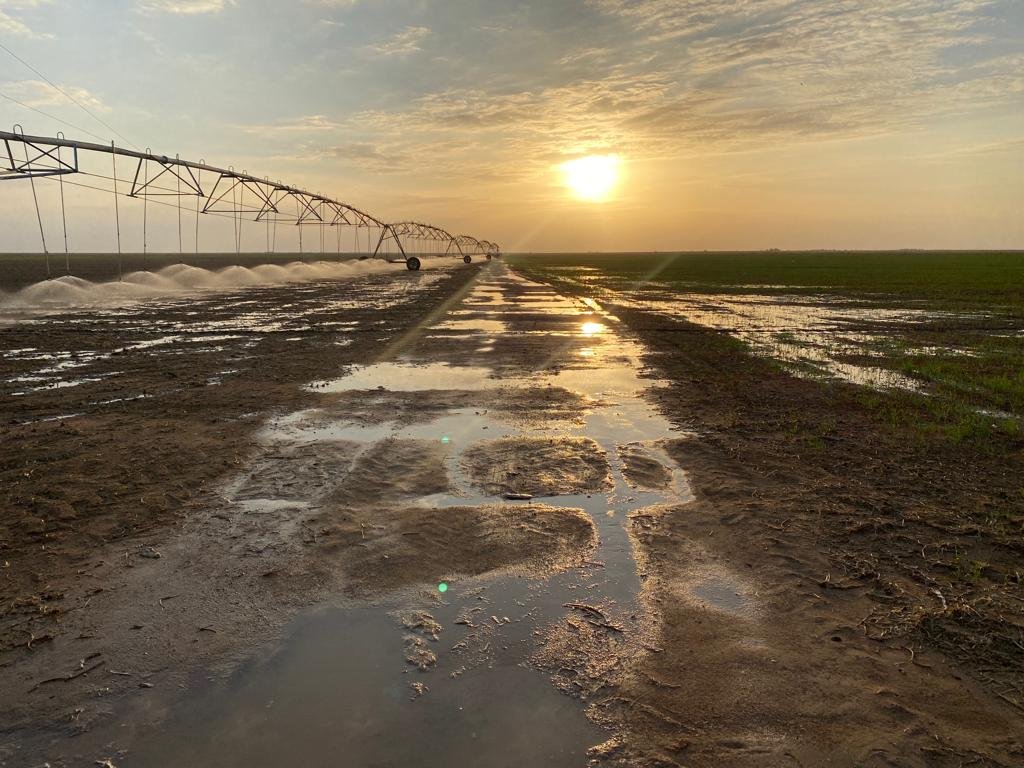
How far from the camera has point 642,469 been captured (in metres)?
7.34

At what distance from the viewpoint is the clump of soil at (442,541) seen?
16.1ft

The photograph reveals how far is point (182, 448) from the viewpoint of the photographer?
798 centimetres

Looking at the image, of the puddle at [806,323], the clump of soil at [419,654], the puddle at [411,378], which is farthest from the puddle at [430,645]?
the puddle at [806,323]

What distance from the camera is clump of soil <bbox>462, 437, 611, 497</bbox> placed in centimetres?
675

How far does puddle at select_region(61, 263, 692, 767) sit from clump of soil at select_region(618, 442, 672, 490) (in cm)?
4

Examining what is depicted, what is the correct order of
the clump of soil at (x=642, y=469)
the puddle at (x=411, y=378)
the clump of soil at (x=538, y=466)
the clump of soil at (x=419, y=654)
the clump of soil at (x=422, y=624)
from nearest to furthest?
the clump of soil at (x=419, y=654), the clump of soil at (x=422, y=624), the clump of soil at (x=538, y=466), the clump of soil at (x=642, y=469), the puddle at (x=411, y=378)

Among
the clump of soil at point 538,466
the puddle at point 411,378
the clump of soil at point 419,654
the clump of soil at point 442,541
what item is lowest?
the clump of soil at point 419,654

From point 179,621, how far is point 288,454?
3.75m

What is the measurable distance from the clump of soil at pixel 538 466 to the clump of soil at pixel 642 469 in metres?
0.27

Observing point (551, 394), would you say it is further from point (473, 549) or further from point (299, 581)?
point (299, 581)

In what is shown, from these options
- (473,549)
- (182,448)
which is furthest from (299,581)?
(182,448)

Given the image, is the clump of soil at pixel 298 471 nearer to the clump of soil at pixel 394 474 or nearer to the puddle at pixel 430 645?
Result: the puddle at pixel 430 645

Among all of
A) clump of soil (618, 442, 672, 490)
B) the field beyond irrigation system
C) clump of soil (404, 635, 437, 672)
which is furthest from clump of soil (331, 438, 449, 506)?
clump of soil (404, 635, 437, 672)

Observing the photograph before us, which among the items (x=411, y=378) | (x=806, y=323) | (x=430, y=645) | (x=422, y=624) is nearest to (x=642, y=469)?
(x=422, y=624)
